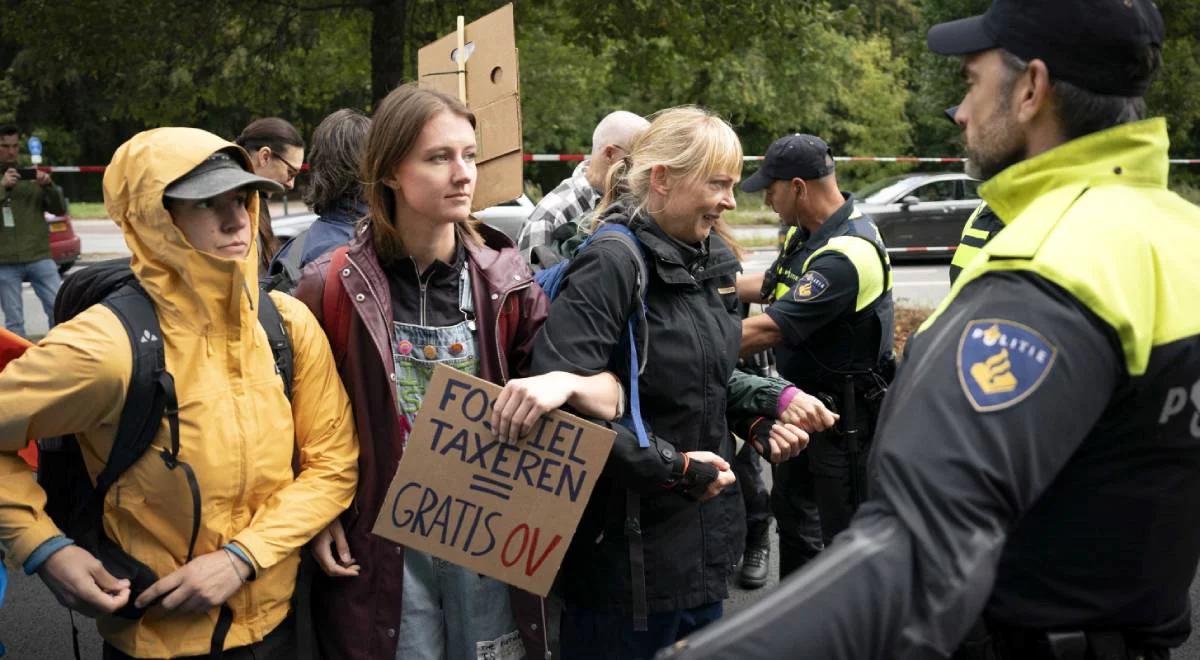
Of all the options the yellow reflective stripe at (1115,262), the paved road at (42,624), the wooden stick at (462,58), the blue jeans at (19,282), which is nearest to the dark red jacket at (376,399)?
the wooden stick at (462,58)

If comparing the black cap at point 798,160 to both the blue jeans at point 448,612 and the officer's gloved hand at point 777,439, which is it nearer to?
the officer's gloved hand at point 777,439

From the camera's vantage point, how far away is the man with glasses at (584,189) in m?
4.66

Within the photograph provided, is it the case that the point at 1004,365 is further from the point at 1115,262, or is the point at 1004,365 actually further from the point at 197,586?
the point at 197,586

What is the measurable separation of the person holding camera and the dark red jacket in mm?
7098

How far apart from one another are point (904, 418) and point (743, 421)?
161 cm

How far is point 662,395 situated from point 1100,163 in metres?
1.33

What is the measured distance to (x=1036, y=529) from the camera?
1.58 metres

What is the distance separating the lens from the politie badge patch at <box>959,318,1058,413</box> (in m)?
1.34

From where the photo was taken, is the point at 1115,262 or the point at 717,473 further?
the point at 717,473

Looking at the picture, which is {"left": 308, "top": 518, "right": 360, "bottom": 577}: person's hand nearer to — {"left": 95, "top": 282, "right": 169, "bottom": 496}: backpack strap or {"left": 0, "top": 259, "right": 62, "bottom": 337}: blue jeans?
{"left": 95, "top": 282, "right": 169, "bottom": 496}: backpack strap

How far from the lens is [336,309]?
8.45ft

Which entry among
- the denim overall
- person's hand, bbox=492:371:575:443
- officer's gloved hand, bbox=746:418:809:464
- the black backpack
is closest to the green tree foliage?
officer's gloved hand, bbox=746:418:809:464

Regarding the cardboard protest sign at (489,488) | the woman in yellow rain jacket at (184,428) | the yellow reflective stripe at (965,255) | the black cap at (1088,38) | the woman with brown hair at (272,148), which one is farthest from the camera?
the woman with brown hair at (272,148)

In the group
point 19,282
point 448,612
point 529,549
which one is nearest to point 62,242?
point 19,282
